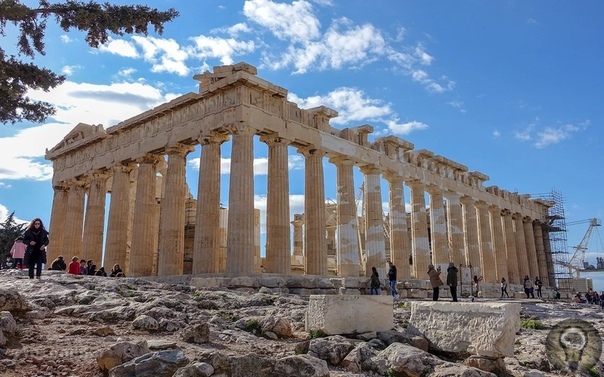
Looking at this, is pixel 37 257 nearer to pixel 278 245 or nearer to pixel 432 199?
pixel 278 245

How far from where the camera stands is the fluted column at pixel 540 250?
1661 inches

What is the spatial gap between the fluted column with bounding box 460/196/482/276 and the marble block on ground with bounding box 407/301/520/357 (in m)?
25.8

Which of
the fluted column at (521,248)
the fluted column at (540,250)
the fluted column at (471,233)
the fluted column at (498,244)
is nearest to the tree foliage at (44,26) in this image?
the fluted column at (471,233)

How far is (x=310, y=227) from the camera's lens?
76.0ft

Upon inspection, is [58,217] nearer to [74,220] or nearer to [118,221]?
[74,220]

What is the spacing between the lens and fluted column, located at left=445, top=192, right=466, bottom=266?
32.7 m

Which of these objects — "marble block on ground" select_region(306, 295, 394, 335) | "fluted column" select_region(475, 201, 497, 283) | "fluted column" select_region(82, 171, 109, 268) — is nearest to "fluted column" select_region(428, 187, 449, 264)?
"fluted column" select_region(475, 201, 497, 283)

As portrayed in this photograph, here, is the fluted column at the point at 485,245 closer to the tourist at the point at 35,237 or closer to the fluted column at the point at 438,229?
the fluted column at the point at 438,229

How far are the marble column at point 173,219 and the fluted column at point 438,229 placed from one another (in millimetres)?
15391

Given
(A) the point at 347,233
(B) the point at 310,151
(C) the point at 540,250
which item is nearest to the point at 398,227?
(A) the point at 347,233

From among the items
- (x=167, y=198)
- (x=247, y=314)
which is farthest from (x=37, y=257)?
(x=167, y=198)

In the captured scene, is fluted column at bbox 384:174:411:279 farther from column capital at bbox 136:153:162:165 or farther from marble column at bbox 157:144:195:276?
column capital at bbox 136:153:162:165

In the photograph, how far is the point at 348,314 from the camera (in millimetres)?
9633

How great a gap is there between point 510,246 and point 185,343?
3454 cm
